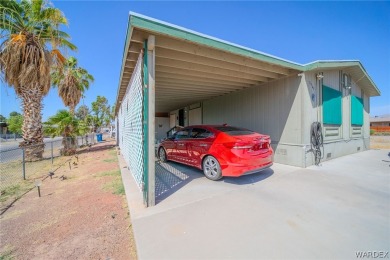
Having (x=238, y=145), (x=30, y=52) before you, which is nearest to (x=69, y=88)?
(x=30, y=52)

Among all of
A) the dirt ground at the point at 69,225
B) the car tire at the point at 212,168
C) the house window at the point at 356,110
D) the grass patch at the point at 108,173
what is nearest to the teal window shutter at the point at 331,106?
the house window at the point at 356,110

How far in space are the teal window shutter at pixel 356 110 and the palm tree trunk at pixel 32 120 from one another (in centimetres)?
1580

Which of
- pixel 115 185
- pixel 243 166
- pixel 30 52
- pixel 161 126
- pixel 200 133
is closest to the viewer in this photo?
pixel 243 166

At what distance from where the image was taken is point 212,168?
4.82 m

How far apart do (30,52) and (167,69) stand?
305 inches

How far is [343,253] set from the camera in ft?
6.88

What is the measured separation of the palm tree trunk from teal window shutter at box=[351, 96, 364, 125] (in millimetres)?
15801

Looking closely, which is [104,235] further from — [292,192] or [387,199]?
[387,199]

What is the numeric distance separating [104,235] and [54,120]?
11.7 metres

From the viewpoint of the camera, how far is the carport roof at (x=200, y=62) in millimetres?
3327

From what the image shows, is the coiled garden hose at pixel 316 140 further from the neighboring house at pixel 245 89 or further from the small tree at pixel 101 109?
the small tree at pixel 101 109

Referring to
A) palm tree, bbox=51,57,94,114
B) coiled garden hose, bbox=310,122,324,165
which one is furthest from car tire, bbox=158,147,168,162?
palm tree, bbox=51,57,94,114

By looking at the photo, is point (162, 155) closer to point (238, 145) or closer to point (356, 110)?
point (238, 145)

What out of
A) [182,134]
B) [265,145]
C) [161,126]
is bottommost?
[265,145]
